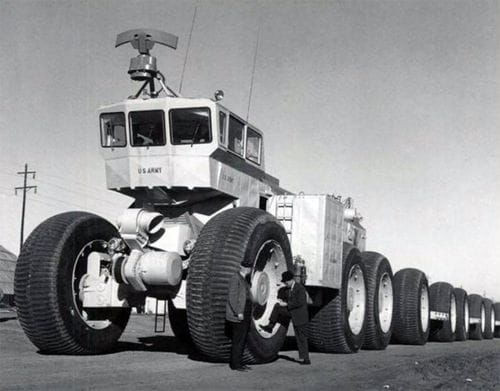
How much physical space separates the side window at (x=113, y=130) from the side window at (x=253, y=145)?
2.20 m

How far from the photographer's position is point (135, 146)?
35.3 ft

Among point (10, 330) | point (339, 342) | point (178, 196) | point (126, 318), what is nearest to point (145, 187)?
point (178, 196)

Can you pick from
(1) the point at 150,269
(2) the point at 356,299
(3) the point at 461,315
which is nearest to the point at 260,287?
(1) the point at 150,269

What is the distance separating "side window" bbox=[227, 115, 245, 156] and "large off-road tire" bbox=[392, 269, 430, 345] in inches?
260

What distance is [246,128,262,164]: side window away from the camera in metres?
11.9

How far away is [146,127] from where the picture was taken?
10.8 meters

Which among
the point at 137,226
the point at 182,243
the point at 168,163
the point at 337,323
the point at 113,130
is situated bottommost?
the point at 337,323

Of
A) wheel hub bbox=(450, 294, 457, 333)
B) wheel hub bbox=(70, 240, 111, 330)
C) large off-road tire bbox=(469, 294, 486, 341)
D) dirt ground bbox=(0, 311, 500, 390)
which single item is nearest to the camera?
dirt ground bbox=(0, 311, 500, 390)

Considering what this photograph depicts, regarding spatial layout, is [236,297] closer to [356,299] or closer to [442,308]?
[356,299]

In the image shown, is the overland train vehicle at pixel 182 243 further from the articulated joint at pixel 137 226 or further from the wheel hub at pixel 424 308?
the wheel hub at pixel 424 308

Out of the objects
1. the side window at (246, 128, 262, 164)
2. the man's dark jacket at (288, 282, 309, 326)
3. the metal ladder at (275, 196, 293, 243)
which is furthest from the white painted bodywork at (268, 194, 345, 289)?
the man's dark jacket at (288, 282, 309, 326)

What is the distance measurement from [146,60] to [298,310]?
15.2 feet

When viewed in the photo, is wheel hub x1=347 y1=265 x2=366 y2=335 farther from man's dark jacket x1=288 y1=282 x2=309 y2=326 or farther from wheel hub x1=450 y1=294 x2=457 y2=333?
wheel hub x1=450 y1=294 x2=457 y2=333

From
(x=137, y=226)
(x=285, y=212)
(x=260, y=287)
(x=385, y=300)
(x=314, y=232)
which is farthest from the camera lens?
(x=385, y=300)
